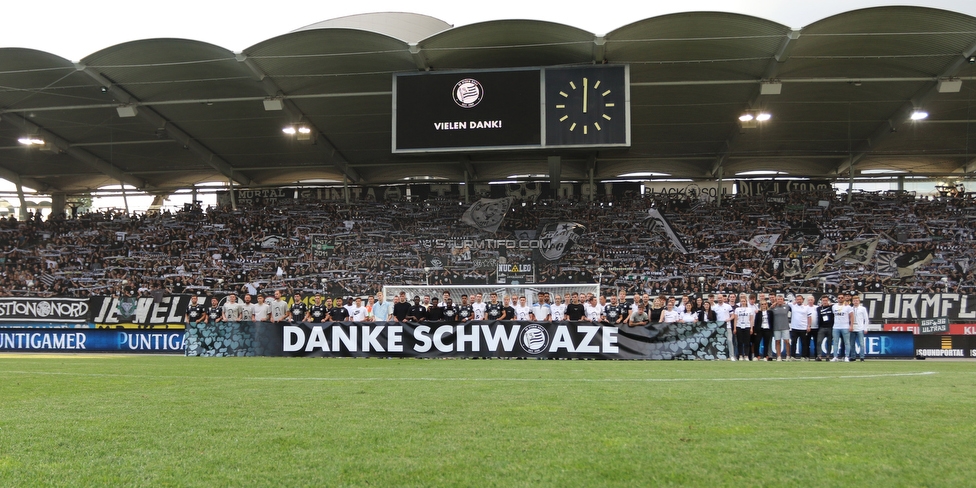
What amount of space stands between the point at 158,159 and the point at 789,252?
97.5 feet

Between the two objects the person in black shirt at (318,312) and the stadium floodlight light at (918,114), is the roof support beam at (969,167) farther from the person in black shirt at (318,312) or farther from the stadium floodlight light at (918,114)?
the person in black shirt at (318,312)

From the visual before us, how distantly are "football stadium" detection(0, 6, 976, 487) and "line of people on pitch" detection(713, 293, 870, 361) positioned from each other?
9 centimetres

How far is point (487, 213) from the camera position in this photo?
36.3 m

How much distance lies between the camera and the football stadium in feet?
18.1

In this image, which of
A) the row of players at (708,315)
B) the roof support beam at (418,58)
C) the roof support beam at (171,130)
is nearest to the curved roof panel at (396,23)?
the roof support beam at (171,130)

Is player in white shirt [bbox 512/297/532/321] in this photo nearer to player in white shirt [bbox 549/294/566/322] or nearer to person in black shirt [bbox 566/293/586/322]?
player in white shirt [bbox 549/294/566/322]

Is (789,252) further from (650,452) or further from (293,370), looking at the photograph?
(650,452)

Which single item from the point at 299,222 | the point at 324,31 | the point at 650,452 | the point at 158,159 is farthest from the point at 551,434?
the point at 158,159

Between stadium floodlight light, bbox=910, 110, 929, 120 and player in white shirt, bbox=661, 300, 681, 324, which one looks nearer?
player in white shirt, bbox=661, 300, 681, 324

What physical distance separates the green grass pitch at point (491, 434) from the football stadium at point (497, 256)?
0.15 feet

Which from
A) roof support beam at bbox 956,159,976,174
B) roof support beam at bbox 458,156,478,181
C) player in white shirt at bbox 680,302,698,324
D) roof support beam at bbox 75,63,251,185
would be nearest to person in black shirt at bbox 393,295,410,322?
player in white shirt at bbox 680,302,698,324

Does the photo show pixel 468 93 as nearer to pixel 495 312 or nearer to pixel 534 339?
pixel 495 312

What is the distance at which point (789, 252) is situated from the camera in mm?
31672

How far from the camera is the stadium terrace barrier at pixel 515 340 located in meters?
17.4
